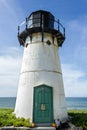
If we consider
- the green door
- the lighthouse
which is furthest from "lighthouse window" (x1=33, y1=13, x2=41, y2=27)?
the green door

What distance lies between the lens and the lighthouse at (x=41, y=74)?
13.4m

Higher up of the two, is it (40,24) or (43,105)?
(40,24)

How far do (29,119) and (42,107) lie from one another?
109 centimetres

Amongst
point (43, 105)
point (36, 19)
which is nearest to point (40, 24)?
point (36, 19)

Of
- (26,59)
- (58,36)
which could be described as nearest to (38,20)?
(58,36)

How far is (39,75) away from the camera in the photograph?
14.1 m

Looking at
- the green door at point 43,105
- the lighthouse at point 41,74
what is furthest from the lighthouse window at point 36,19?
the green door at point 43,105

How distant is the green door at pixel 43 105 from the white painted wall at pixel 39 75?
30cm

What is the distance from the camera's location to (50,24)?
1534 centimetres

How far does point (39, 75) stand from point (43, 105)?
1993mm

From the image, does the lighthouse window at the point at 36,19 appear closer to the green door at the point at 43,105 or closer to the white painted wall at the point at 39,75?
the white painted wall at the point at 39,75

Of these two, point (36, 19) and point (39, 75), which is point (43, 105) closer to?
point (39, 75)

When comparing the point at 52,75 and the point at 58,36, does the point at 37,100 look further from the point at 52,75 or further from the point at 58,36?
the point at 58,36

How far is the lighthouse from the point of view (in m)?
13.4
